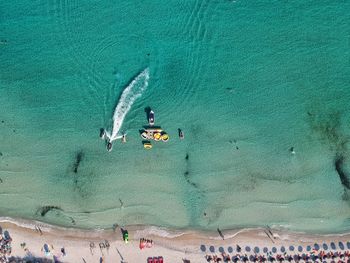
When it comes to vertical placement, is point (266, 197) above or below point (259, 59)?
below

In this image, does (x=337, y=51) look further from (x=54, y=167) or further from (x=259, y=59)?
(x=54, y=167)

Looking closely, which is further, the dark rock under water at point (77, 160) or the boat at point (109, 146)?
the dark rock under water at point (77, 160)

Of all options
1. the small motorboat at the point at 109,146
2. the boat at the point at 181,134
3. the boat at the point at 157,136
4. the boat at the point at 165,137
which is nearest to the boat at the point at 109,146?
the small motorboat at the point at 109,146

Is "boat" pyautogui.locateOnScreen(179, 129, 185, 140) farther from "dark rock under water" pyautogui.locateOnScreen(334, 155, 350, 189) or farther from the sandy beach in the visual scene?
"dark rock under water" pyautogui.locateOnScreen(334, 155, 350, 189)

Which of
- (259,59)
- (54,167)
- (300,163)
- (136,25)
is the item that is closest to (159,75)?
(136,25)

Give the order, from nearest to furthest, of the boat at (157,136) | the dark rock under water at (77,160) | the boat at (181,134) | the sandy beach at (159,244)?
the sandy beach at (159,244), the boat at (157,136), the boat at (181,134), the dark rock under water at (77,160)

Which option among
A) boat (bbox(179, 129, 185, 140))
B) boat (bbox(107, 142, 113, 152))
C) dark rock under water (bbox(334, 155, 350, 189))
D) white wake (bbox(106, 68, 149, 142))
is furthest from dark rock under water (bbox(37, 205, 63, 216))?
dark rock under water (bbox(334, 155, 350, 189))

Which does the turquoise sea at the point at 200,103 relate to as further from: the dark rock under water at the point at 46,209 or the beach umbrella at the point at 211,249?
the beach umbrella at the point at 211,249
